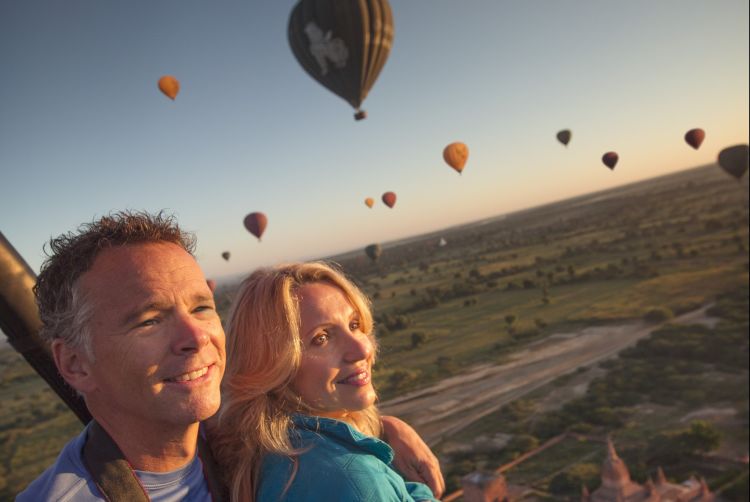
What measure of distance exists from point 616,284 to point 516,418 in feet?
102

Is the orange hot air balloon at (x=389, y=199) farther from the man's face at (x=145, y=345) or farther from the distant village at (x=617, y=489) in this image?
the man's face at (x=145, y=345)

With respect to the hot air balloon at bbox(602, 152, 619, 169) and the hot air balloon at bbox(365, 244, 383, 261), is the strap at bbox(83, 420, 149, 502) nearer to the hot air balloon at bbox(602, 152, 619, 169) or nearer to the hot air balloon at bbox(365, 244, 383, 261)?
the hot air balloon at bbox(602, 152, 619, 169)

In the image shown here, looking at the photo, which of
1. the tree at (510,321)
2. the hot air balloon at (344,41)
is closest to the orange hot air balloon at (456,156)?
the hot air balloon at (344,41)

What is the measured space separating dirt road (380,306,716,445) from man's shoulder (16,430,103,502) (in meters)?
33.5

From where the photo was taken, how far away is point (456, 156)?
2673cm

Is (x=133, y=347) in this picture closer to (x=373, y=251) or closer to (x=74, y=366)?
(x=74, y=366)

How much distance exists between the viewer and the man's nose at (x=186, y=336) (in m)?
1.41

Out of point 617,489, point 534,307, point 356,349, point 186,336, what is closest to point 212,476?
point 186,336

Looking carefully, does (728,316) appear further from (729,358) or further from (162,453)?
(162,453)

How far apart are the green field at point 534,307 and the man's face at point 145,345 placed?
59.0 feet

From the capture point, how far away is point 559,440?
3111 cm

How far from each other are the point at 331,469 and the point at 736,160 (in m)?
40.2

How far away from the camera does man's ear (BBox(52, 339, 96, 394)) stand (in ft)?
4.65

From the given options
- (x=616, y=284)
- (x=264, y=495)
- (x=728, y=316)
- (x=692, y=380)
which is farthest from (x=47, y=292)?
(x=616, y=284)
